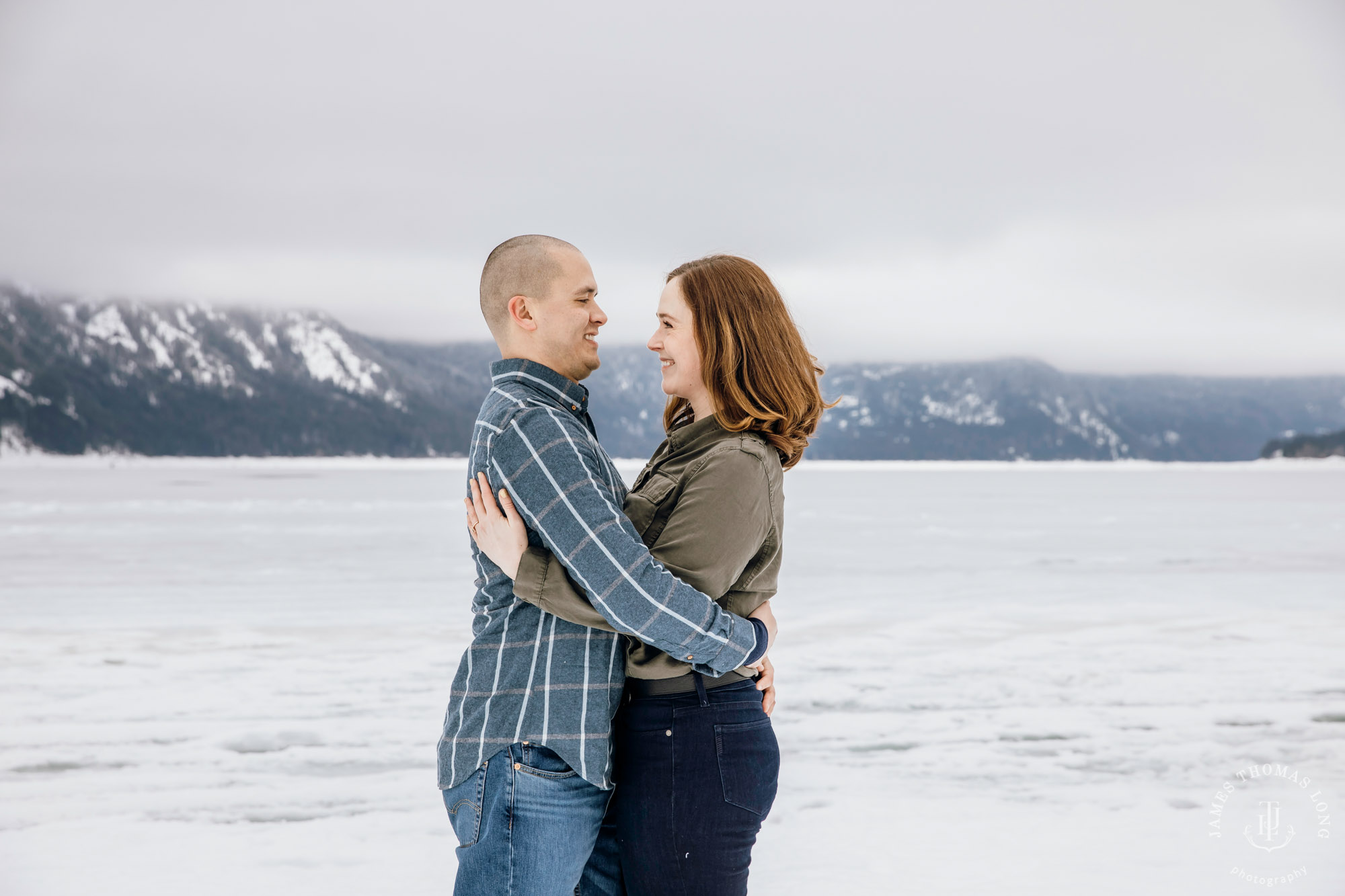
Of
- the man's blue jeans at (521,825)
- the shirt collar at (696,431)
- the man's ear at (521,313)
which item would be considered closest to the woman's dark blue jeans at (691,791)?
the man's blue jeans at (521,825)

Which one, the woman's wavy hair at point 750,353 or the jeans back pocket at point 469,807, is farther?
the woman's wavy hair at point 750,353

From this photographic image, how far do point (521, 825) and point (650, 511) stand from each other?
0.61 meters

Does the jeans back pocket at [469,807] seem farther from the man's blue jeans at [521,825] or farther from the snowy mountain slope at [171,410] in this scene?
the snowy mountain slope at [171,410]

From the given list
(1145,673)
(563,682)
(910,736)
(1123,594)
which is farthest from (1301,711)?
(563,682)

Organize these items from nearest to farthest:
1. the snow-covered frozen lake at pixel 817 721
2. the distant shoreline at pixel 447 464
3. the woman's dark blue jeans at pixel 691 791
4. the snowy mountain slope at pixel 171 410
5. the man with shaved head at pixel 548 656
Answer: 1. the man with shaved head at pixel 548 656
2. the woman's dark blue jeans at pixel 691 791
3. the snow-covered frozen lake at pixel 817 721
4. the distant shoreline at pixel 447 464
5. the snowy mountain slope at pixel 171 410

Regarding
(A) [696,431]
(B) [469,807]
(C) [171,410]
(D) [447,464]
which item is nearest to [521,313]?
(A) [696,431]

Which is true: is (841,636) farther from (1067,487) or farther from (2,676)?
(1067,487)

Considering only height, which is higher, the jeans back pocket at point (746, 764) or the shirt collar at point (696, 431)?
the shirt collar at point (696, 431)

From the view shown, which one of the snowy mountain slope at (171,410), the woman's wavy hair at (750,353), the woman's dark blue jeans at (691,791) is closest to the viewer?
the woman's dark blue jeans at (691,791)

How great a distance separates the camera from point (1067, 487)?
47.1 meters

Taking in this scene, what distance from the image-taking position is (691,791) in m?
1.75

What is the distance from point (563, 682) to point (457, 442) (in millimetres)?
182580

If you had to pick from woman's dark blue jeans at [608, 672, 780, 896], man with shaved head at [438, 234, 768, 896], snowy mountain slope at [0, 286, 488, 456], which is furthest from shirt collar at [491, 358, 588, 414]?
snowy mountain slope at [0, 286, 488, 456]

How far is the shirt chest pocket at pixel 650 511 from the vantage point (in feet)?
5.97
